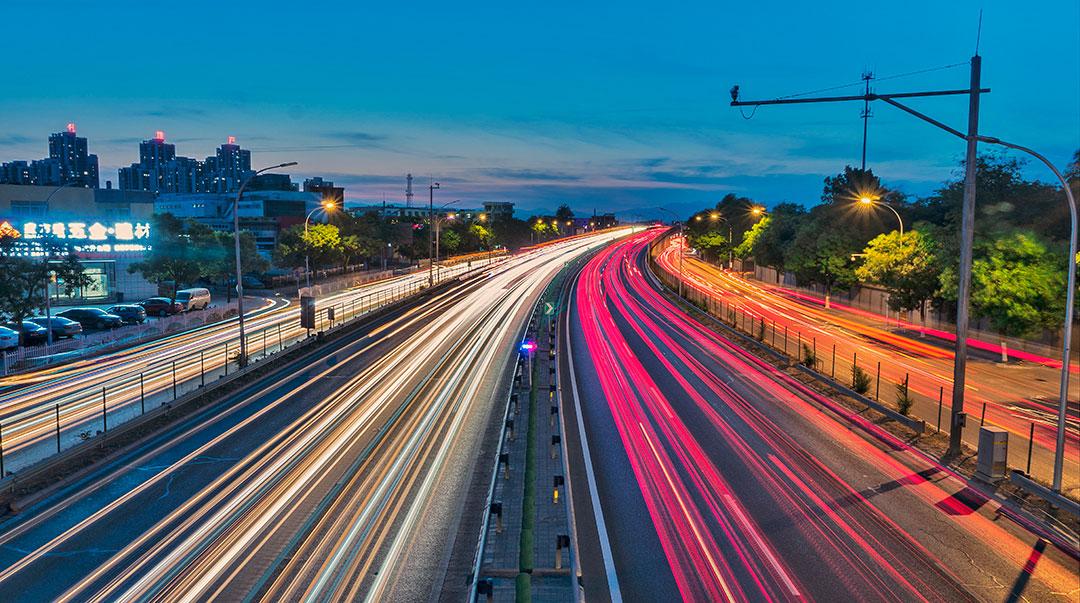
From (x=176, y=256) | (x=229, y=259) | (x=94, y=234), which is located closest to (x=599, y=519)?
(x=176, y=256)

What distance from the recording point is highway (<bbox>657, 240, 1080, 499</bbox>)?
19072mm

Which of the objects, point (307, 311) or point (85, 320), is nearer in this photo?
point (307, 311)

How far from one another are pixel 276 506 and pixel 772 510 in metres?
10.2

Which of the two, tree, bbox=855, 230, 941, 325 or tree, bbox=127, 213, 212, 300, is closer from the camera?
tree, bbox=855, 230, 941, 325

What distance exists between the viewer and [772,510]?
13.7m

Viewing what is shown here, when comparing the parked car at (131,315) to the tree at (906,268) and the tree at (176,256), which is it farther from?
the tree at (906,268)

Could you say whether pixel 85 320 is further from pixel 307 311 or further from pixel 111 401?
pixel 111 401

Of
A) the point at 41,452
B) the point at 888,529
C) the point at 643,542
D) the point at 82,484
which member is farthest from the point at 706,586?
the point at 41,452

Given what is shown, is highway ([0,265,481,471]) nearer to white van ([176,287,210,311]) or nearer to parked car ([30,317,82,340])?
parked car ([30,317,82,340])

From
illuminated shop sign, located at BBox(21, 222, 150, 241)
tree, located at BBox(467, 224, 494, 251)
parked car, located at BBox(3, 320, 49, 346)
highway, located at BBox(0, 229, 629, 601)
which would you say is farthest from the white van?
tree, located at BBox(467, 224, 494, 251)

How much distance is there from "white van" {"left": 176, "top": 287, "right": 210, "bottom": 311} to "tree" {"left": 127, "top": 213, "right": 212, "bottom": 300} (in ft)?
3.15

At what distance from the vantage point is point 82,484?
15180 mm

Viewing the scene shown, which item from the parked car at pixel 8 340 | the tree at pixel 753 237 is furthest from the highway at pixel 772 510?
the tree at pixel 753 237

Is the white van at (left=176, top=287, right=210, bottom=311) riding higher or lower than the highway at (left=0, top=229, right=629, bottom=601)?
higher
